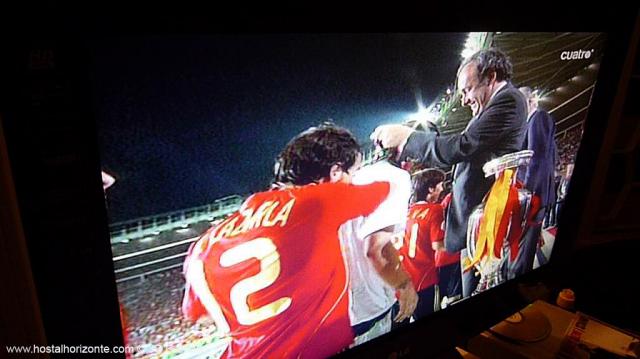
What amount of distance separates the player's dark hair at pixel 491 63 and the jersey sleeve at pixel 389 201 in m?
0.17

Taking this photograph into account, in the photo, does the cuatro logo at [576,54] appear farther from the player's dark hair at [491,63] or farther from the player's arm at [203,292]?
the player's arm at [203,292]

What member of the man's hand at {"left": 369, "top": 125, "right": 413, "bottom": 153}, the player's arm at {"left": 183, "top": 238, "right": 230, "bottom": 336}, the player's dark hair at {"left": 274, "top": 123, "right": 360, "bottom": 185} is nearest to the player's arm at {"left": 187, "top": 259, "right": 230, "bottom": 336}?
the player's arm at {"left": 183, "top": 238, "right": 230, "bottom": 336}

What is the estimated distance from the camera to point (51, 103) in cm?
43

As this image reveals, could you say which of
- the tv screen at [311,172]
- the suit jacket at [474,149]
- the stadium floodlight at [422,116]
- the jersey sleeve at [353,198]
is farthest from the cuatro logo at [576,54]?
the jersey sleeve at [353,198]

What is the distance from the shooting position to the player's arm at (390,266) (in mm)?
699

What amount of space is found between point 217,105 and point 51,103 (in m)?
0.15

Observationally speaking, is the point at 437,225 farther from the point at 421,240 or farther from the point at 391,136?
the point at 391,136

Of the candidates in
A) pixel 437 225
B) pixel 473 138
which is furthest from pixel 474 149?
pixel 437 225

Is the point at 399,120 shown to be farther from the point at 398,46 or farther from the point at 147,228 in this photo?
the point at 147,228

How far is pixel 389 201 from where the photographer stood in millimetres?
698

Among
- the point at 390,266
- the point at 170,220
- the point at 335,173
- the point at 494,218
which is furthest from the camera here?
the point at 494,218

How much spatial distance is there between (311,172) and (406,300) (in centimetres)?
29

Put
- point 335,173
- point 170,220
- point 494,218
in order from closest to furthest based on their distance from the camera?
point 170,220
point 335,173
point 494,218

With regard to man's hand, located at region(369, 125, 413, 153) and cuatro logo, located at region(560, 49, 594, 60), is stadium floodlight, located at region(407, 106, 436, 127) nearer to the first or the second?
man's hand, located at region(369, 125, 413, 153)
